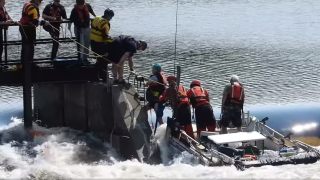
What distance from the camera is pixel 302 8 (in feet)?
135

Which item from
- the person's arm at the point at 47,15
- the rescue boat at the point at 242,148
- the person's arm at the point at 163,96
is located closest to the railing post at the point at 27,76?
the person's arm at the point at 47,15

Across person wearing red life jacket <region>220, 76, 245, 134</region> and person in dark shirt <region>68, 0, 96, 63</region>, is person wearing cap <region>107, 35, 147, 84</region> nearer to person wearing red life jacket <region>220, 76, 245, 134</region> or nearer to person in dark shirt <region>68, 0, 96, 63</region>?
person in dark shirt <region>68, 0, 96, 63</region>

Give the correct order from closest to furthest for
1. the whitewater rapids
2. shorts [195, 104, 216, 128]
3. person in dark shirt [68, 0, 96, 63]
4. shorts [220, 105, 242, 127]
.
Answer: the whitewater rapids < shorts [195, 104, 216, 128] < shorts [220, 105, 242, 127] < person in dark shirt [68, 0, 96, 63]

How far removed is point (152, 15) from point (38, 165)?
22884mm

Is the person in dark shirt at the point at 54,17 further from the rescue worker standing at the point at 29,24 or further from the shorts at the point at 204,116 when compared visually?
the shorts at the point at 204,116

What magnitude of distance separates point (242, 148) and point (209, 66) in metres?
12.6

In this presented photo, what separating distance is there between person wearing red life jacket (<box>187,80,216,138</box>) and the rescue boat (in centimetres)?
30

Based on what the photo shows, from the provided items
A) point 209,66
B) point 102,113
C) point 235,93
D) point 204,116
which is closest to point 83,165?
point 102,113

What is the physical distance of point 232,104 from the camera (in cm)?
1594

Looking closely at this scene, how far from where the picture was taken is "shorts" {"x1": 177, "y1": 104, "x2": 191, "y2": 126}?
51.8 ft

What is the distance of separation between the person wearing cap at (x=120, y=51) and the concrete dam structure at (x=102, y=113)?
0.38 meters

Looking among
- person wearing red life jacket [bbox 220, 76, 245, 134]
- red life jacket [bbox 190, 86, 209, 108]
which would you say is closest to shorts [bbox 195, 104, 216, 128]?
red life jacket [bbox 190, 86, 209, 108]

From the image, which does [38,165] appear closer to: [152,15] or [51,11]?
[51,11]

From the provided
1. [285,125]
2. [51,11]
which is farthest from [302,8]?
[51,11]
